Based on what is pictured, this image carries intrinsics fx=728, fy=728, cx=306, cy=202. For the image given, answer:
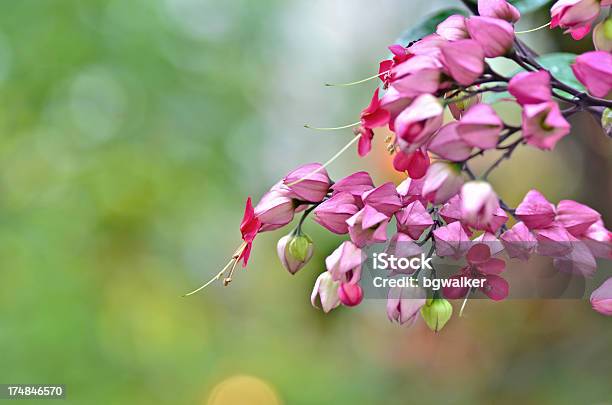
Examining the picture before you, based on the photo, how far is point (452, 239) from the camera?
31 centimetres

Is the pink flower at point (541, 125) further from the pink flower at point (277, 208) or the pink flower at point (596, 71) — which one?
the pink flower at point (277, 208)

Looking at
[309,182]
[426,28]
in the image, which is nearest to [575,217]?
[309,182]

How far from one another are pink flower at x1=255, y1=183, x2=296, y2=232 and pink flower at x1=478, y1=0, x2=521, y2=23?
0.41 feet

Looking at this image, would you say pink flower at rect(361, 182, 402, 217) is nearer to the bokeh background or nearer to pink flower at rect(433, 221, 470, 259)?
pink flower at rect(433, 221, 470, 259)

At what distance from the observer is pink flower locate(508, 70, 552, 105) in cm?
26

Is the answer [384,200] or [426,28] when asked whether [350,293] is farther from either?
[426,28]

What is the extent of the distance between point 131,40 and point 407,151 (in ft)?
6.11

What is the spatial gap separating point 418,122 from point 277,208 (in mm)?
113

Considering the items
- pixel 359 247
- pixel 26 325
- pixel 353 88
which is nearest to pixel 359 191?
pixel 359 247

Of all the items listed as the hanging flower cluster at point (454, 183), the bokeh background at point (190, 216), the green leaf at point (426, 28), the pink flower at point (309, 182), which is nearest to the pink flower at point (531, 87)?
the hanging flower cluster at point (454, 183)

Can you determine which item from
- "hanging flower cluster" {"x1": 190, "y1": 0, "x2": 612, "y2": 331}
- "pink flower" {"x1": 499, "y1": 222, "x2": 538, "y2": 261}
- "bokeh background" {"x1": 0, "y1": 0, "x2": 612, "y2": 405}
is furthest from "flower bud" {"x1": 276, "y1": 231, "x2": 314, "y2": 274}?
"bokeh background" {"x1": 0, "y1": 0, "x2": 612, "y2": 405}

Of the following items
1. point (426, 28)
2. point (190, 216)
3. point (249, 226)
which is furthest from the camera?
point (190, 216)

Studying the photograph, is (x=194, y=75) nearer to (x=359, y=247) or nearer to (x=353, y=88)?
(x=353, y=88)

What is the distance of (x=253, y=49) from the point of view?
234 centimetres
